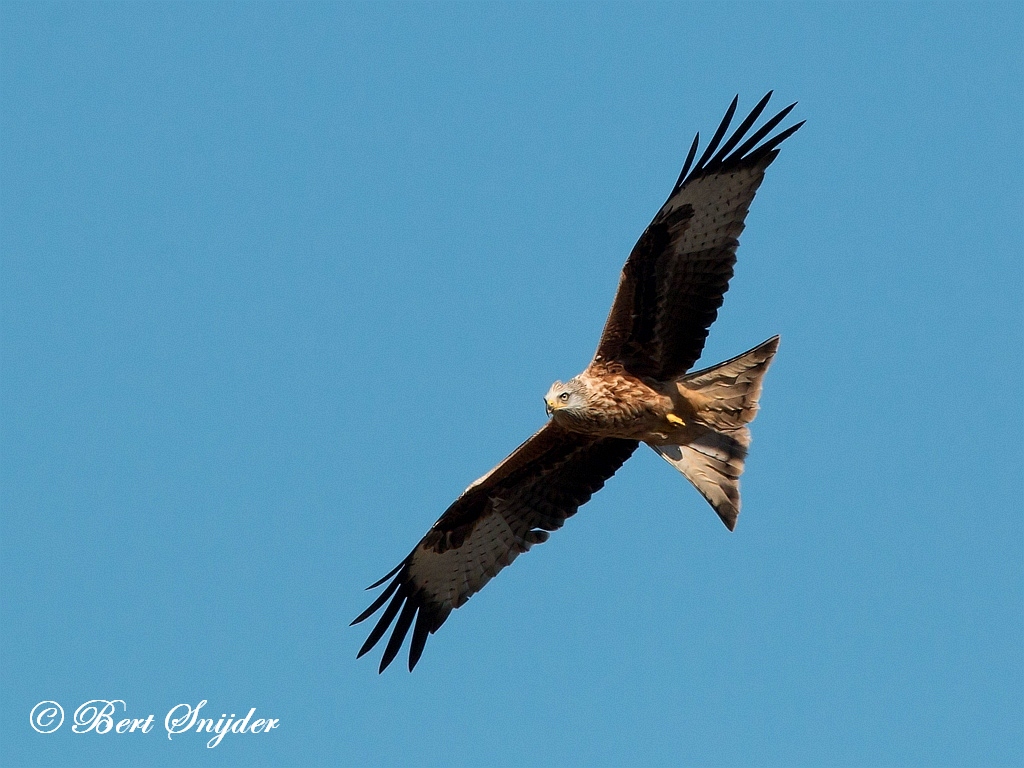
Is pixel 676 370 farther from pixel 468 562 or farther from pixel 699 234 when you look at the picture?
pixel 468 562

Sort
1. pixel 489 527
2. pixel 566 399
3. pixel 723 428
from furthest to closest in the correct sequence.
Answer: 1. pixel 489 527
2. pixel 723 428
3. pixel 566 399

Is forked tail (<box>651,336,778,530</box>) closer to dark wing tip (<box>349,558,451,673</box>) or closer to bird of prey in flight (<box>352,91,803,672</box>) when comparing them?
bird of prey in flight (<box>352,91,803,672</box>)

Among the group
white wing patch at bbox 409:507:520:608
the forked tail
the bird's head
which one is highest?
white wing patch at bbox 409:507:520:608

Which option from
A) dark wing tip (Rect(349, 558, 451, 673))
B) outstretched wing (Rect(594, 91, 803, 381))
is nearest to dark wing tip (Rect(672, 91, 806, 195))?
outstretched wing (Rect(594, 91, 803, 381))

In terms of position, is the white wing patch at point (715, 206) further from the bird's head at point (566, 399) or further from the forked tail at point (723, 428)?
the bird's head at point (566, 399)

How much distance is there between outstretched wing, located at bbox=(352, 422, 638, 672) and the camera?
10555 mm

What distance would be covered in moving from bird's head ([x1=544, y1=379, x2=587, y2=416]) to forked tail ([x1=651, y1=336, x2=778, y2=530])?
0.69m

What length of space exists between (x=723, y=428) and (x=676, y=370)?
469mm

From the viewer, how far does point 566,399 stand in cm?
962

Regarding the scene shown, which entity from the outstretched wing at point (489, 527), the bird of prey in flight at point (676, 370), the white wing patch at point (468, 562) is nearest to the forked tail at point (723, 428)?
the bird of prey in flight at point (676, 370)

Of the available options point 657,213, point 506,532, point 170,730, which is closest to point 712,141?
point 657,213

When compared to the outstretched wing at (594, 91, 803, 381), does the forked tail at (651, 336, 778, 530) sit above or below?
below

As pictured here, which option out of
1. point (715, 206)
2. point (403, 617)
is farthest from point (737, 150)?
point (403, 617)

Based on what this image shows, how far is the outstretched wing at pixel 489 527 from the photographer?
34.6 ft
